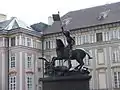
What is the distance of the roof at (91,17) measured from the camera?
156 ft

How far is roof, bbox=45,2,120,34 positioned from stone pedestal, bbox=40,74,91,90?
106ft

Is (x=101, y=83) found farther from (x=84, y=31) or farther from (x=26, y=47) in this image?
(x=26, y=47)

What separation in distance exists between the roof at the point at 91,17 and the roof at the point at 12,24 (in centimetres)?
427

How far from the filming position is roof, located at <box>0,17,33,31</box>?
49.5 m

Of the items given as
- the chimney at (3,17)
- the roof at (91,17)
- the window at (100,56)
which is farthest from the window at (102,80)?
the chimney at (3,17)

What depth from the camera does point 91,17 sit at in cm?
5025

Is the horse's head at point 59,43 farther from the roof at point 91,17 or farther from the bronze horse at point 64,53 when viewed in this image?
the roof at point 91,17

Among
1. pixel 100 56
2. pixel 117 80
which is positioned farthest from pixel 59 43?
pixel 100 56

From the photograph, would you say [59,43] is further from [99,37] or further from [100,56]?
[99,37]

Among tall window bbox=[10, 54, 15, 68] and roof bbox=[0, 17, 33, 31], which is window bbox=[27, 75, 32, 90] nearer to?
tall window bbox=[10, 54, 15, 68]

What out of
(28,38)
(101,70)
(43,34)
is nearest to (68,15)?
(43,34)

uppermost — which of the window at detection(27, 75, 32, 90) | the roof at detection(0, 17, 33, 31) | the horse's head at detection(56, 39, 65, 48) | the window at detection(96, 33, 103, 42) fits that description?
the roof at detection(0, 17, 33, 31)

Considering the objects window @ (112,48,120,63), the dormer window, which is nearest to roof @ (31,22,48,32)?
the dormer window

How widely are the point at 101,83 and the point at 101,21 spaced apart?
9443 millimetres
